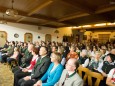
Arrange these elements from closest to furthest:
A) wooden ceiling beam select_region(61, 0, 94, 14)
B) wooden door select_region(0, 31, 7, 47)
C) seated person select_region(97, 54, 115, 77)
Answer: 1. seated person select_region(97, 54, 115, 77)
2. wooden ceiling beam select_region(61, 0, 94, 14)
3. wooden door select_region(0, 31, 7, 47)

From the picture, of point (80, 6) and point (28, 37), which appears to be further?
point (28, 37)

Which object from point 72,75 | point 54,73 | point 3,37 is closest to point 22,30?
point 3,37

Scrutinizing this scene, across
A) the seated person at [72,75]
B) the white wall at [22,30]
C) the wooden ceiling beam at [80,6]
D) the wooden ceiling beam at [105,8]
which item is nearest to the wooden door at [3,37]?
the white wall at [22,30]

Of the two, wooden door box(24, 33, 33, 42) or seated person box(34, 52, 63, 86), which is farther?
wooden door box(24, 33, 33, 42)

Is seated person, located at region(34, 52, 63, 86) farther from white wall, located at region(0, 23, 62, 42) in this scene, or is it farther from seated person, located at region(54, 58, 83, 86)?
white wall, located at region(0, 23, 62, 42)

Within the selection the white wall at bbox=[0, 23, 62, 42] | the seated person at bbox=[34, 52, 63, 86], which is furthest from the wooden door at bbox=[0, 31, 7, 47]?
the seated person at bbox=[34, 52, 63, 86]

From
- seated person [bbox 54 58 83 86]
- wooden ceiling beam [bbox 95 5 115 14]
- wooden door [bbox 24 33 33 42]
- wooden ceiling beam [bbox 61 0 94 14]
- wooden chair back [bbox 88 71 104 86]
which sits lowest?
wooden chair back [bbox 88 71 104 86]

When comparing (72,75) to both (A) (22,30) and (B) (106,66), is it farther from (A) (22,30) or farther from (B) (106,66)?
(A) (22,30)

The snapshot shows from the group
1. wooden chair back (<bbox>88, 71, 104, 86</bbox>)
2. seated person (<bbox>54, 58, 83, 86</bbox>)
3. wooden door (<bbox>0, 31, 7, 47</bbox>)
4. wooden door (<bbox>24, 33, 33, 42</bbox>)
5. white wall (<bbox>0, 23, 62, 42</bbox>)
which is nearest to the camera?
seated person (<bbox>54, 58, 83, 86</bbox>)

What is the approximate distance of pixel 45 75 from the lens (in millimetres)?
3189

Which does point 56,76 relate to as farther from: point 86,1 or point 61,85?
point 86,1

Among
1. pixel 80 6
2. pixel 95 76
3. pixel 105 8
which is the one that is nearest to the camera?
pixel 95 76

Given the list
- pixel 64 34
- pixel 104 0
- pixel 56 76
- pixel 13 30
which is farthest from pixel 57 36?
pixel 56 76

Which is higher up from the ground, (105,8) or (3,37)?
(105,8)
